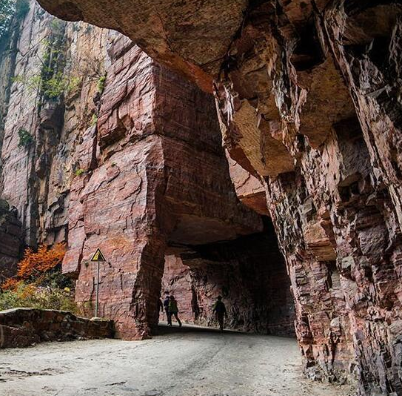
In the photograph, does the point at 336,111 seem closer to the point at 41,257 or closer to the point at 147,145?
the point at 147,145

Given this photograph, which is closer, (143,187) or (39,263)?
(143,187)

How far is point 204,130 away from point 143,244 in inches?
232

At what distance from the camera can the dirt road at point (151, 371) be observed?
5.36 m

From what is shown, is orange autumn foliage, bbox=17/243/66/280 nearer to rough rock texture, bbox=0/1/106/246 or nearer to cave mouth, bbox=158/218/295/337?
rough rock texture, bbox=0/1/106/246

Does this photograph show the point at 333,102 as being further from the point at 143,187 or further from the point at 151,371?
the point at 143,187

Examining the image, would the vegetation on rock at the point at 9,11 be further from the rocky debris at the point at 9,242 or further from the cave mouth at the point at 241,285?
the cave mouth at the point at 241,285

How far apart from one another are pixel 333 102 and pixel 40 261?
23260 millimetres

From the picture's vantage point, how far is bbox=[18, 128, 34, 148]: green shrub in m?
28.4

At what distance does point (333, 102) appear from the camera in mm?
4184

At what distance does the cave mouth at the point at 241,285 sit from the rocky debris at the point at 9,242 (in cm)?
1180

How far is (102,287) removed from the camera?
43.3ft

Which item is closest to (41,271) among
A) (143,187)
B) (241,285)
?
(241,285)

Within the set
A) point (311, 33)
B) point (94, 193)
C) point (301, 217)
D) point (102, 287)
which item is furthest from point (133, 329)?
point (311, 33)

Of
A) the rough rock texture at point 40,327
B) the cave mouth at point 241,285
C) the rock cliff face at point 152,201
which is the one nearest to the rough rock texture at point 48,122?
the rock cliff face at point 152,201
